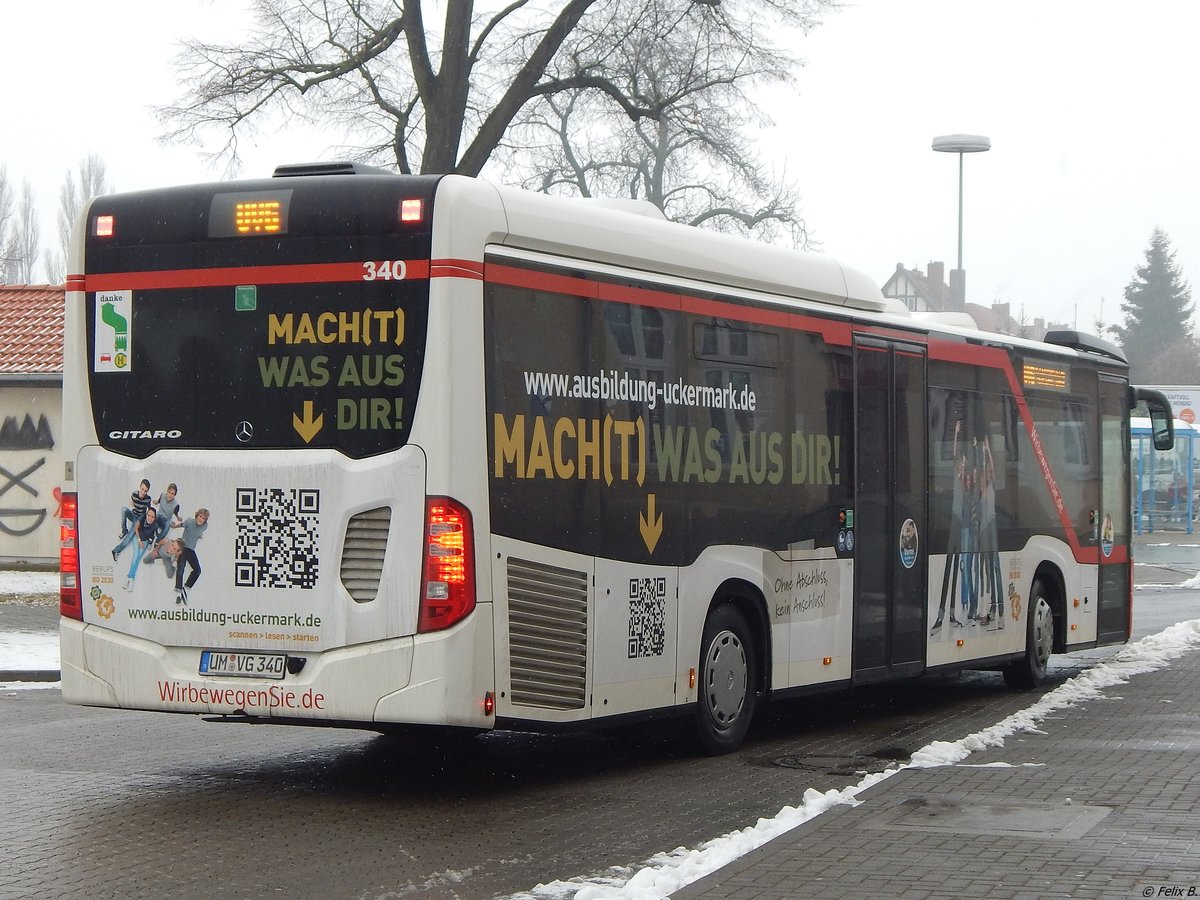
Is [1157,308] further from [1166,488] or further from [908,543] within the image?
[908,543]

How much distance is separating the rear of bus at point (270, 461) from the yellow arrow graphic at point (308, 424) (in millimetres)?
14

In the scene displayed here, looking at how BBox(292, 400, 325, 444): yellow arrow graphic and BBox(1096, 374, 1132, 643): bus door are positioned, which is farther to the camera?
BBox(1096, 374, 1132, 643): bus door

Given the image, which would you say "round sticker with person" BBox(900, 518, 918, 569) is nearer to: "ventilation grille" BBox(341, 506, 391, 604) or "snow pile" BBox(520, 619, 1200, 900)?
"snow pile" BBox(520, 619, 1200, 900)

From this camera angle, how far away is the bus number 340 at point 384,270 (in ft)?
27.4

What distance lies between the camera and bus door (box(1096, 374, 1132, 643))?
52.2 ft

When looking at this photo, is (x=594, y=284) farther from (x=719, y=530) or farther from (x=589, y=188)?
(x=589, y=188)

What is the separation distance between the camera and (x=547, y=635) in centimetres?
873

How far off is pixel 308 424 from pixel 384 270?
34.3 inches

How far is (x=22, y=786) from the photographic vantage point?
917 cm

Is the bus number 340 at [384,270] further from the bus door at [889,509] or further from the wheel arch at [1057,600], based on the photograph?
the wheel arch at [1057,600]

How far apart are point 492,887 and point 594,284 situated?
143 inches

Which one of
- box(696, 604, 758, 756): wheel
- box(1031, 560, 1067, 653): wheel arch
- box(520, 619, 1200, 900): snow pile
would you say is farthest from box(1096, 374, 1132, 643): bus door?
box(696, 604, 758, 756): wheel

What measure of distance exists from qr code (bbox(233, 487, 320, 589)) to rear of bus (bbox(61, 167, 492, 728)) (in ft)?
0.04

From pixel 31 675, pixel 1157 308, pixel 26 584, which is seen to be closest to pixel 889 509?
pixel 31 675
